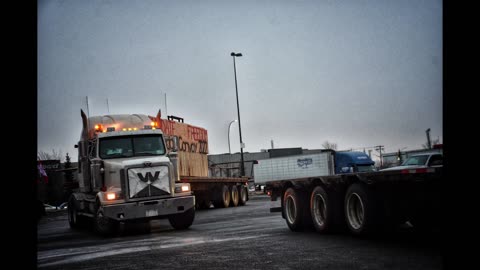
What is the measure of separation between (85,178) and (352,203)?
972 centimetres

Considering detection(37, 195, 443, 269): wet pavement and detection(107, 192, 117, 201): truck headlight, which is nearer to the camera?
detection(37, 195, 443, 269): wet pavement

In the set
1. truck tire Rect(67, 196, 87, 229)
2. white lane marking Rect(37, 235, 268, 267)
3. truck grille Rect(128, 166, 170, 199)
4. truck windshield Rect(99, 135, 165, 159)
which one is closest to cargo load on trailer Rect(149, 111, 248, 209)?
truck tire Rect(67, 196, 87, 229)

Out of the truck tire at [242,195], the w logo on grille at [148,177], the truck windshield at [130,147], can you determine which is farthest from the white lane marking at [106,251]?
the truck tire at [242,195]

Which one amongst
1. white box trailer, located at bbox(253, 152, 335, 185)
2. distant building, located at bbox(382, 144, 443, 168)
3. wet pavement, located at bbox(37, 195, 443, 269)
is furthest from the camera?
white box trailer, located at bbox(253, 152, 335, 185)

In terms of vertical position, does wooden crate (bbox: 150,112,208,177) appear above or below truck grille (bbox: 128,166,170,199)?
A: above

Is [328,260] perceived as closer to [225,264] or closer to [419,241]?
[225,264]

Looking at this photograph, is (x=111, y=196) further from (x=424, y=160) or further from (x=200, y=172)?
(x=200, y=172)

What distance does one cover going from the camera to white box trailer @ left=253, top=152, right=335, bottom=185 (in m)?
42.8

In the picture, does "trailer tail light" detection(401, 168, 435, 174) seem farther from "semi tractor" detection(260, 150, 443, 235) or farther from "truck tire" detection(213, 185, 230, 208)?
"truck tire" detection(213, 185, 230, 208)

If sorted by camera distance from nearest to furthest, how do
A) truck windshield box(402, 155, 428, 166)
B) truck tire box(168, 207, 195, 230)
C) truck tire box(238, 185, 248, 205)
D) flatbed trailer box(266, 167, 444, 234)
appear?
1. flatbed trailer box(266, 167, 444, 234)
2. truck tire box(168, 207, 195, 230)
3. truck windshield box(402, 155, 428, 166)
4. truck tire box(238, 185, 248, 205)

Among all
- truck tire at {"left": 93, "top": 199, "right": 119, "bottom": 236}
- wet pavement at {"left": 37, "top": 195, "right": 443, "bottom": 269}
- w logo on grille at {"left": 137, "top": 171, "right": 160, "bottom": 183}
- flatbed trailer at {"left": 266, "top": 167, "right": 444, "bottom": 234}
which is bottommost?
wet pavement at {"left": 37, "top": 195, "right": 443, "bottom": 269}

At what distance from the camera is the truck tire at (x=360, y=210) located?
1041 centimetres

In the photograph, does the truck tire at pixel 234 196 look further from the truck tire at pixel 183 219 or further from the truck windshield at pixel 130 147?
the truck windshield at pixel 130 147
